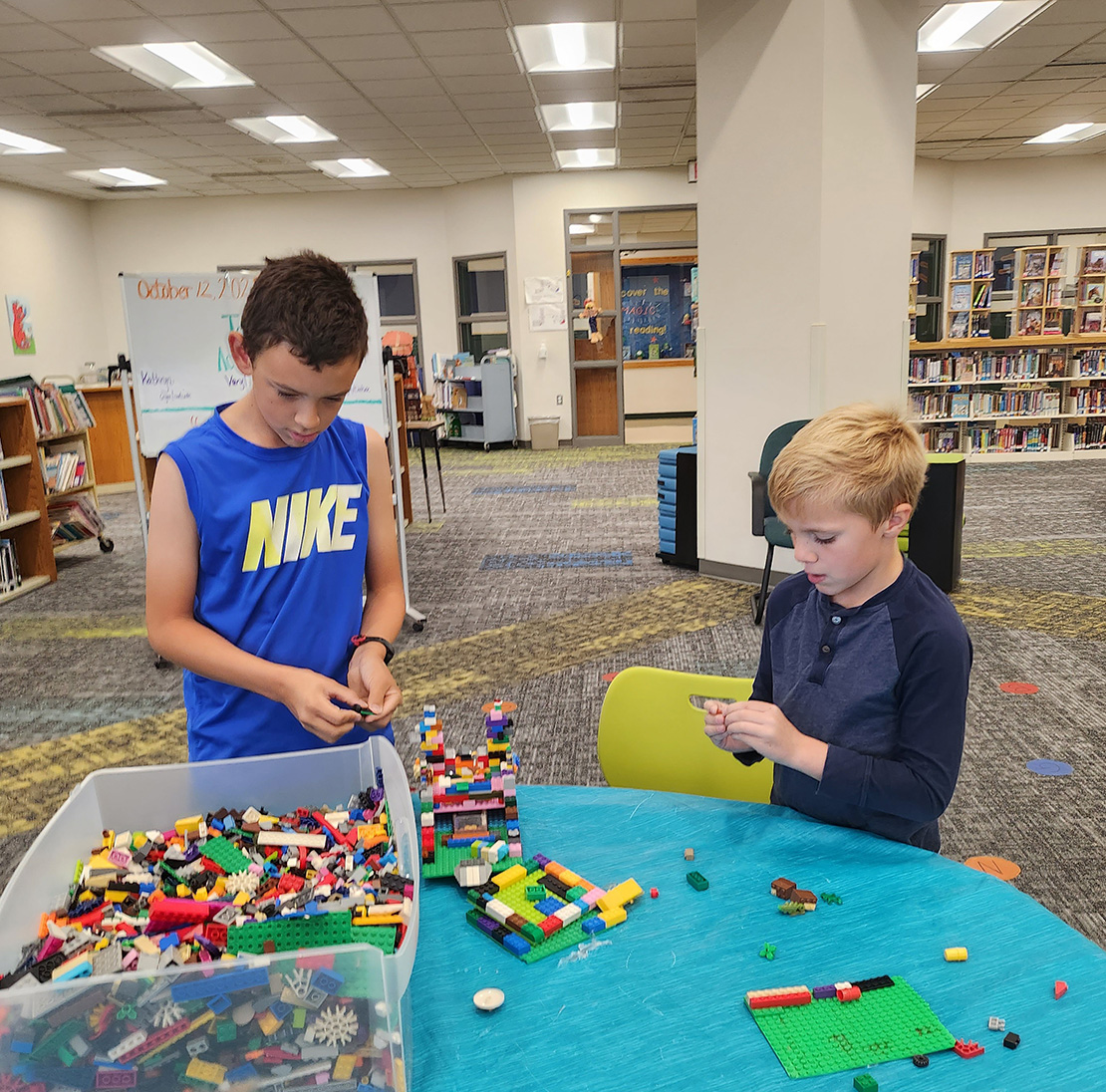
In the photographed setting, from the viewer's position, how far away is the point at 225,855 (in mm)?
1045

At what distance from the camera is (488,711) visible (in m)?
1.38

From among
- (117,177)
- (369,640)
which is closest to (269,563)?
(369,640)

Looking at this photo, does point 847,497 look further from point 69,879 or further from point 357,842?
point 69,879

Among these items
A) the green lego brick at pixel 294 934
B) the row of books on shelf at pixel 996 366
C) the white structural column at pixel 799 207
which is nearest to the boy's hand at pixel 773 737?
the green lego brick at pixel 294 934

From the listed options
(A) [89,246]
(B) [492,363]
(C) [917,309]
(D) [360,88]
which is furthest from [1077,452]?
(A) [89,246]

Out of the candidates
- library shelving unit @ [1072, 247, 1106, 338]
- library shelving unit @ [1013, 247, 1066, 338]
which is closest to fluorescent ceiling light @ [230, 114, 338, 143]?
library shelving unit @ [1013, 247, 1066, 338]

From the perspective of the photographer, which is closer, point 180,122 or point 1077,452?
point 180,122

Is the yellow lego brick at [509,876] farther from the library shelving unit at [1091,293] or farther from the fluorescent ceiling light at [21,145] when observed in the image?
the library shelving unit at [1091,293]

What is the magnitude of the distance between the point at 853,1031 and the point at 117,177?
37.8 feet

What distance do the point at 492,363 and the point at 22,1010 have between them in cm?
1068

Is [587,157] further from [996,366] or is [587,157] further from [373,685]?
[373,685]

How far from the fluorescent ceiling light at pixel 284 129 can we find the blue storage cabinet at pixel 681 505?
4753mm

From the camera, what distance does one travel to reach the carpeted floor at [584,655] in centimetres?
271

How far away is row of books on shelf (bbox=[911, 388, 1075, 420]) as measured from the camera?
9.23 meters
